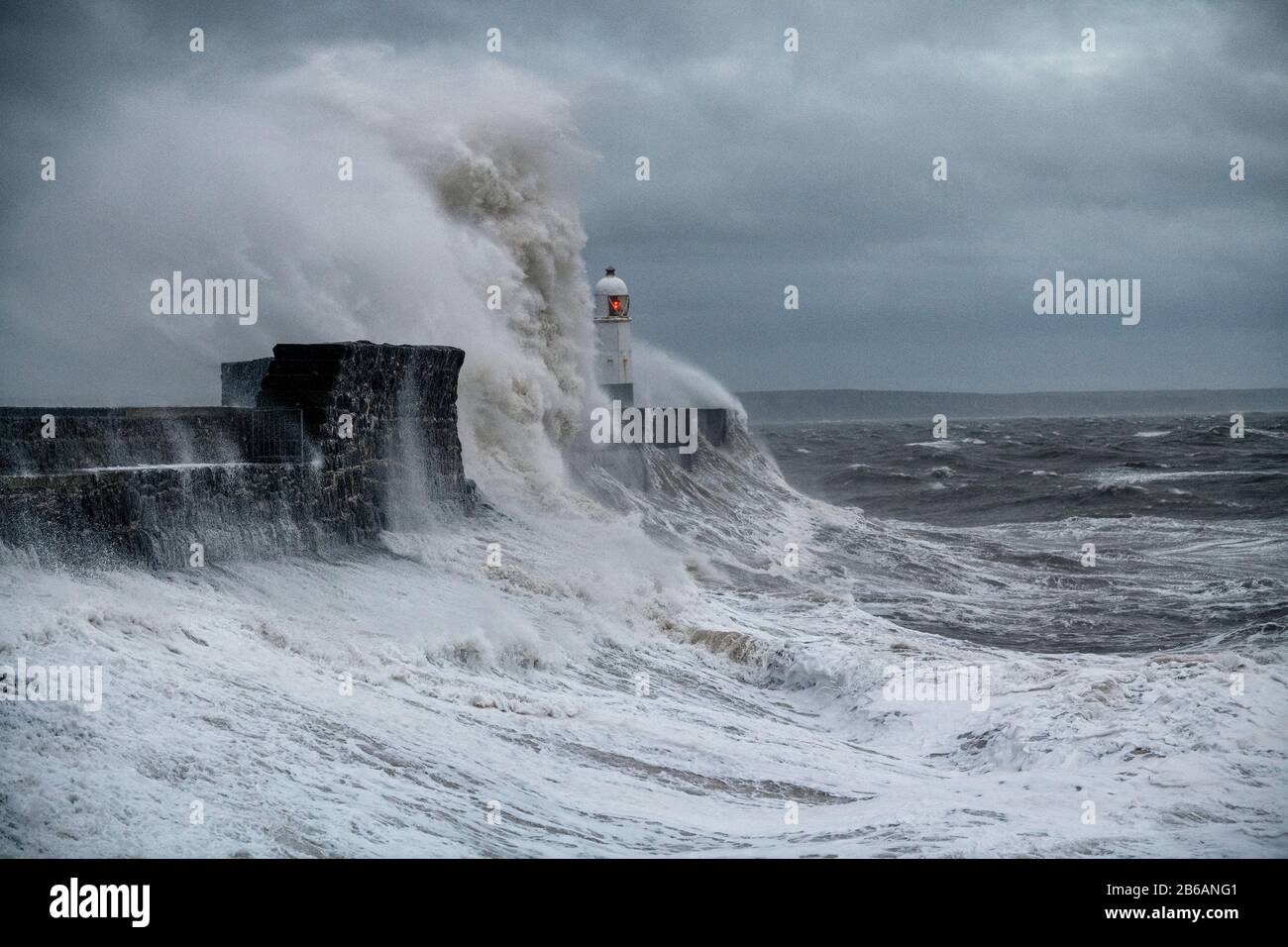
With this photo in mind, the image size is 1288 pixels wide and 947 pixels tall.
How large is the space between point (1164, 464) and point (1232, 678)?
31197 mm

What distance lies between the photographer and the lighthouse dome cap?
81.5 feet

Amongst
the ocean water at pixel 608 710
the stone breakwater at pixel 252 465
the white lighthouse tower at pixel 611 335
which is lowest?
the ocean water at pixel 608 710

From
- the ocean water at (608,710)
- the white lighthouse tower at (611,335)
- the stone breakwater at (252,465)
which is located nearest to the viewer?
the ocean water at (608,710)

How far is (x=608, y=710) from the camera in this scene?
8359 millimetres

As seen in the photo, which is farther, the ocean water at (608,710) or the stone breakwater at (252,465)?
the stone breakwater at (252,465)

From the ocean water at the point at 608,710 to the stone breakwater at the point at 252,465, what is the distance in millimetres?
281

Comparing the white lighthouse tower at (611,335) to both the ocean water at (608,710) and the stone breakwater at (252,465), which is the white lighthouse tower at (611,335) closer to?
the ocean water at (608,710)

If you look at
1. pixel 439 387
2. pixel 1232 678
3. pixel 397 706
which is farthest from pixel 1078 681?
pixel 439 387

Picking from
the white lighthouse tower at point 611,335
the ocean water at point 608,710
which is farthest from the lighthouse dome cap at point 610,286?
the ocean water at point 608,710

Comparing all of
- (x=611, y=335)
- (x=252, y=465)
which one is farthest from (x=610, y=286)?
(x=252, y=465)

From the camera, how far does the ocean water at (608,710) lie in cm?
534

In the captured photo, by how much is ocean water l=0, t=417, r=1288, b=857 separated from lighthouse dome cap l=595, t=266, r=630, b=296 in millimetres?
9401

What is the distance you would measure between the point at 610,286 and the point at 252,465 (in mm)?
16158

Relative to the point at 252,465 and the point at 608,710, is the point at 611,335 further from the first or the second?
the point at 608,710
